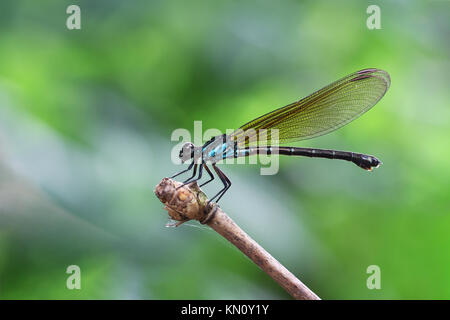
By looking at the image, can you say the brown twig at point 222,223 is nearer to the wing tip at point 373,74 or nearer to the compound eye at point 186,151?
the compound eye at point 186,151

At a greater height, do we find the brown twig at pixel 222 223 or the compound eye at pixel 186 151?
the compound eye at pixel 186 151

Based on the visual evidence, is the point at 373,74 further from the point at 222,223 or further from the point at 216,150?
the point at 222,223

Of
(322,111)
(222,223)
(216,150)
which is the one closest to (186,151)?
(216,150)

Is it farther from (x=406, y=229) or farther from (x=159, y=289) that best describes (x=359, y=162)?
(x=159, y=289)

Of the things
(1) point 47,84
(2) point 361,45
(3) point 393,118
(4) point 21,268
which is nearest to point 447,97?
(3) point 393,118

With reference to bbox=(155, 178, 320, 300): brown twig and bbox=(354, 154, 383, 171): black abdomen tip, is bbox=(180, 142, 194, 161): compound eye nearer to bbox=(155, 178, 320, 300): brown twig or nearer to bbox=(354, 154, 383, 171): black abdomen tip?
bbox=(155, 178, 320, 300): brown twig

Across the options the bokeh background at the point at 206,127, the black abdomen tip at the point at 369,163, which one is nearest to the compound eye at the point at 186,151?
the bokeh background at the point at 206,127
